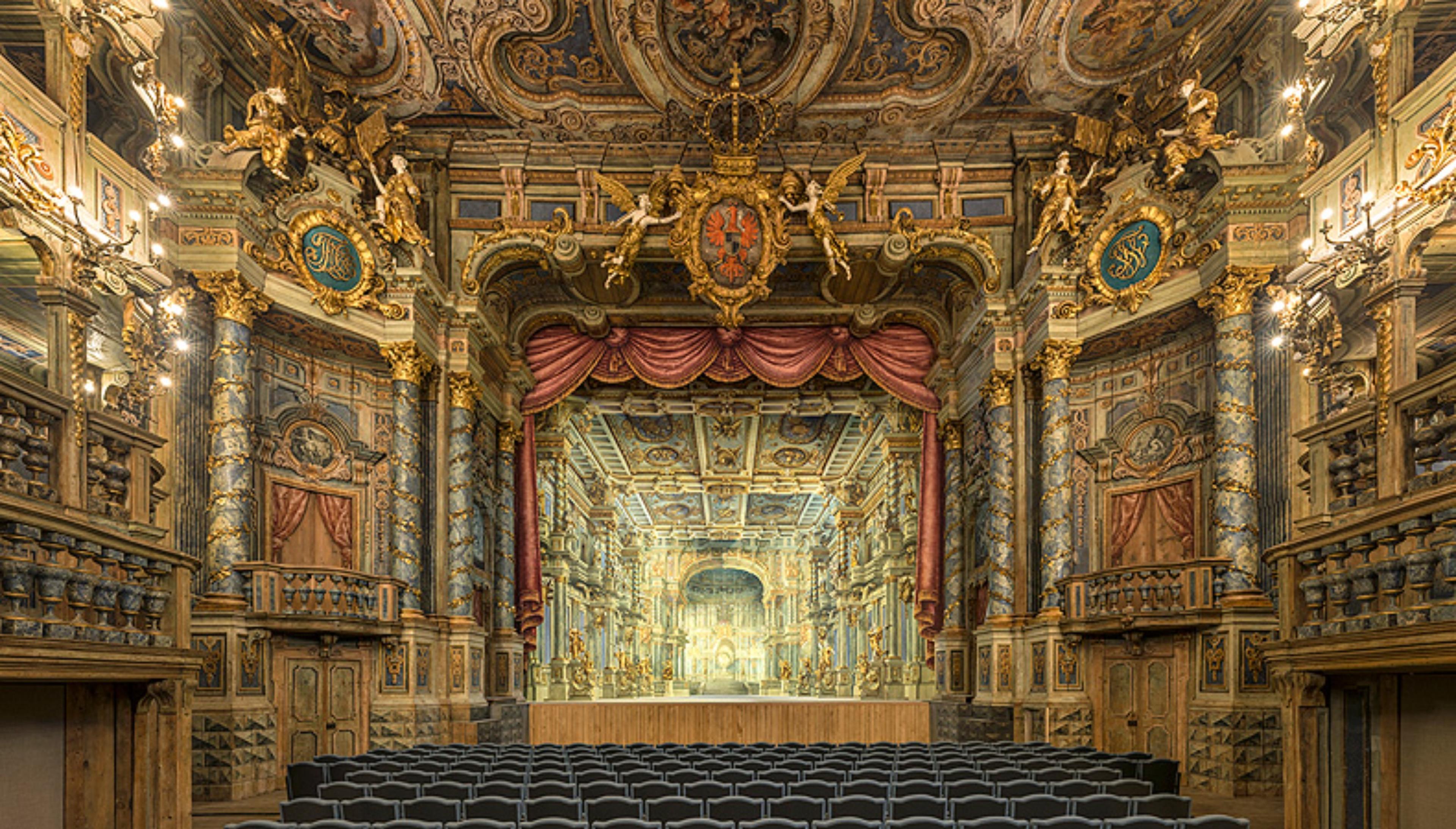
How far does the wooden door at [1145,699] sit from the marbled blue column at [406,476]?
32.6 ft

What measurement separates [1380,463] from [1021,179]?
33.4ft

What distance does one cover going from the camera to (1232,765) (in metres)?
11.0

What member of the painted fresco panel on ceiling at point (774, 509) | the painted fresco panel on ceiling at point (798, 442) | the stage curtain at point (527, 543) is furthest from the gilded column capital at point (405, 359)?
the painted fresco panel on ceiling at point (774, 509)

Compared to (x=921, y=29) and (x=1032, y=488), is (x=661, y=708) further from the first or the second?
(x=921, y=29)

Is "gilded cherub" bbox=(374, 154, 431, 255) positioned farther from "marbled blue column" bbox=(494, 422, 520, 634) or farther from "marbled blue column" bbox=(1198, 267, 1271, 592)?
"marbled blue column" bbox=(1198, 267, 1271, 592)

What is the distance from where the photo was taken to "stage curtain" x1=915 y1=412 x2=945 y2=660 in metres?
19.0

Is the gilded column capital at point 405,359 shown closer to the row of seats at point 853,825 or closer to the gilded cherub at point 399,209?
the gilded cherub at point 399,209

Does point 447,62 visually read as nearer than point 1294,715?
No

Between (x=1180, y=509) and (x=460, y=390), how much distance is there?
11.0m

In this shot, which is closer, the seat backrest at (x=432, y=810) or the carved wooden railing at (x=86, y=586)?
the carved wooden railing at (x=86, y=586)

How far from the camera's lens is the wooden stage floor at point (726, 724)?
18.0 meters

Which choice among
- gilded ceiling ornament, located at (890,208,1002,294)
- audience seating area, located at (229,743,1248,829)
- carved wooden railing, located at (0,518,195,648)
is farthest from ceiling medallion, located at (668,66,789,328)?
carved wooden railing, located at (0,518,195,648)

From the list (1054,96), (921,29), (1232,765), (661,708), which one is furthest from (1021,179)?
(661,708)

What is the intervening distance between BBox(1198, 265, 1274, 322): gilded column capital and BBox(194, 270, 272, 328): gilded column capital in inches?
464
